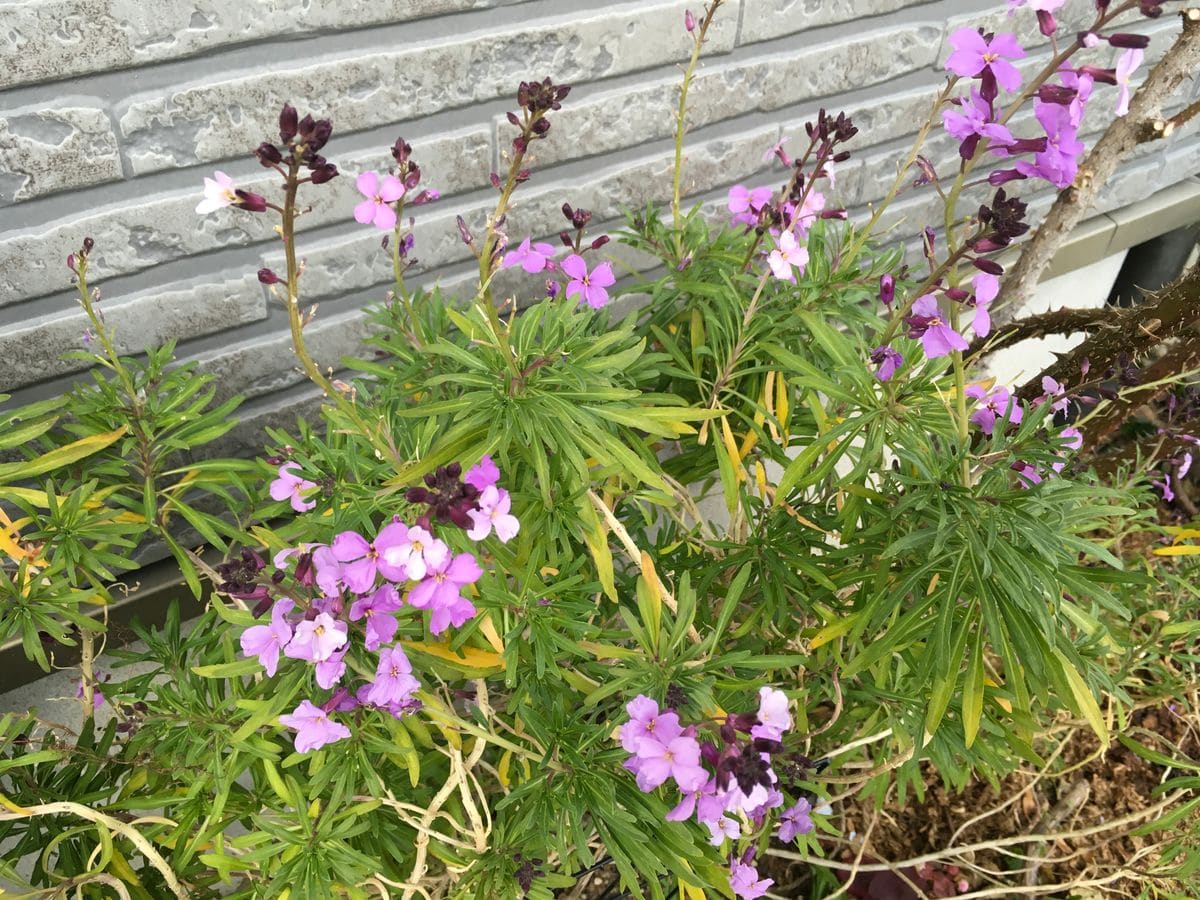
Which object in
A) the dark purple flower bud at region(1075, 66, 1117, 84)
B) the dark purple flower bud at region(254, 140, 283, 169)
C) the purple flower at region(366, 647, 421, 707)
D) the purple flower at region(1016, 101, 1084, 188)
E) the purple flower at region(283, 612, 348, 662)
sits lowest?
the purple flower at region(366, 647, 421, 707)

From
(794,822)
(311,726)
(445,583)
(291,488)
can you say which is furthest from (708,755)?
(291,488)

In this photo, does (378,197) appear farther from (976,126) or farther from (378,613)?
(976,126)

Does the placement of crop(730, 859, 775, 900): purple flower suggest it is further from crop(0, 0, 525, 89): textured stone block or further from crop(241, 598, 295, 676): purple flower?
crop(0, 0, 525, 89): textured stone block

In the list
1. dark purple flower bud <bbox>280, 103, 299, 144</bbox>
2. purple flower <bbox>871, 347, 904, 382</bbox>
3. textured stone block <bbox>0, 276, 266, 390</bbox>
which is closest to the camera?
dark purple flower bud <bbox>280, 103, 299, 144</bbox>

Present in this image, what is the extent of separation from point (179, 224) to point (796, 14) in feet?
3.87

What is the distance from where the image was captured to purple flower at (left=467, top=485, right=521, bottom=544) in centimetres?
85

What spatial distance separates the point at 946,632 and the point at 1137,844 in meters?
1.37

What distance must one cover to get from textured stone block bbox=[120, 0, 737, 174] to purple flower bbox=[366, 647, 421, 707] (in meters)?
0.81

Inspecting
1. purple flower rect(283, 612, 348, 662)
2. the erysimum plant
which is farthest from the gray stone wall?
purple flower rect(283, 612, 348, 662)

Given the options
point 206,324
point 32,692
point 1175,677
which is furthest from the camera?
point 1175,677

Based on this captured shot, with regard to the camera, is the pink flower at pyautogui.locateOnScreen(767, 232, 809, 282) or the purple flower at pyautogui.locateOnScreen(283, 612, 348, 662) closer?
the purple flower at pyautogui.locateOnScreen(283, 612, 348, 662)

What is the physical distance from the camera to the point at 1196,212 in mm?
2760

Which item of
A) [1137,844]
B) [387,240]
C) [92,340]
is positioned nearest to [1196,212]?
[1137,844]

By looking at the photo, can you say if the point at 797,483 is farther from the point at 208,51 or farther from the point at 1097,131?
the point at 1097,131
